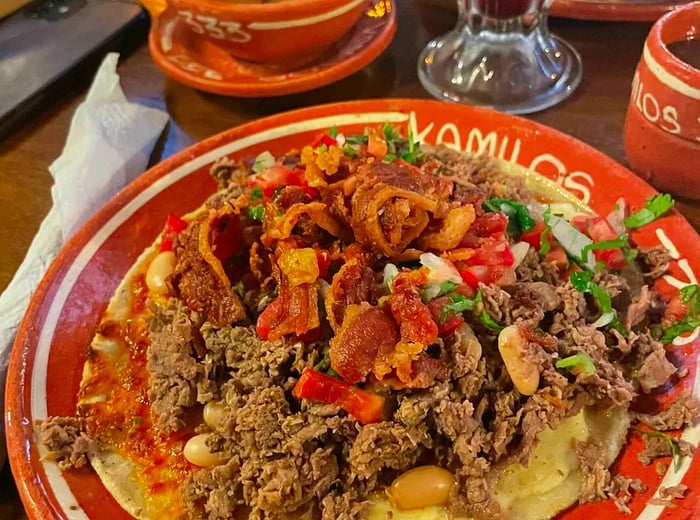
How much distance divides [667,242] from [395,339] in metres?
1.16

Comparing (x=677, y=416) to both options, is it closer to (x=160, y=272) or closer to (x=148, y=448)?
(x=148, y=448)

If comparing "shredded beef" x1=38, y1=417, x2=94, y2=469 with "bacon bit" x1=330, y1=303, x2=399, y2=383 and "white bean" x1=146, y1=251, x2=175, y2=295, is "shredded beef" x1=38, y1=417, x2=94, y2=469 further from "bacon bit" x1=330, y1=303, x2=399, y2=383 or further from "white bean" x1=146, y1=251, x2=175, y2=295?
"bacon bit" x1=330, y1=303, x2=399, y2=383

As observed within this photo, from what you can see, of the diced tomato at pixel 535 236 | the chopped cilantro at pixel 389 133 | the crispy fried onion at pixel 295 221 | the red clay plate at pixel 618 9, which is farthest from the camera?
the red clay plate at pixel 618 9

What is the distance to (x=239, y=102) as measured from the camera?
3822mm

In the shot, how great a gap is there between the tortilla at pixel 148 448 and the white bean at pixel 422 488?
36 millimetres

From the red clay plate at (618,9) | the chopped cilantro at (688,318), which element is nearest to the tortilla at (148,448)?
the chopped cilantro at (688,318)

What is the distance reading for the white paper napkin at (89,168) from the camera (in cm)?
272

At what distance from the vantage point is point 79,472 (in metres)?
2.07

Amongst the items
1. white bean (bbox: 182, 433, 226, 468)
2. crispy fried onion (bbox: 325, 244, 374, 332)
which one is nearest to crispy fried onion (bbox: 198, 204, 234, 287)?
crispy fried onion (bbox: 325, 244, 374, 332)

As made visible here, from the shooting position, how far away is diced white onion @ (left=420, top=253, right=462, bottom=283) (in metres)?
2.12

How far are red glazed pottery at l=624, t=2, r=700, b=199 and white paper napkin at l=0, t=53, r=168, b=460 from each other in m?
2.29

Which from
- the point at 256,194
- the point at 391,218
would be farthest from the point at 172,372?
the point at 391,218

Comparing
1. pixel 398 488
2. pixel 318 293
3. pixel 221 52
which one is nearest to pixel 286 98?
pixel 221 52

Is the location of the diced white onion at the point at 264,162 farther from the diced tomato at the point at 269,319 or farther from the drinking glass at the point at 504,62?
the drinking glass at the point at 504,62
